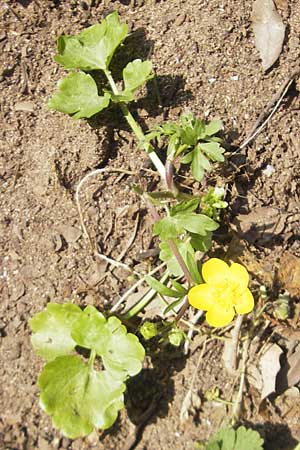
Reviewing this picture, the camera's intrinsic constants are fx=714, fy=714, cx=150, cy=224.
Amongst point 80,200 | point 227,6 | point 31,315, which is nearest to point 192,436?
point 31,315

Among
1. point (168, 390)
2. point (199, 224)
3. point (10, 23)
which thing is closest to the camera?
point (199, 224)

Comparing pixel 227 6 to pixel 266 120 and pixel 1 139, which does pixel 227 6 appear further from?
pixel 1 139

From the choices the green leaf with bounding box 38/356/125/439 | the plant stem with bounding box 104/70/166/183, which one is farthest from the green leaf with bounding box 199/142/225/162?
the green leaf with bounding box 38/356/125/439

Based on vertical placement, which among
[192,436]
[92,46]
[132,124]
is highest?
[92,46]

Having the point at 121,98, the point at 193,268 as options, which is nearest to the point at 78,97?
the point at 121,98

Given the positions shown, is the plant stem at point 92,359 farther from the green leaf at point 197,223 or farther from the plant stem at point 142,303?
the green leaf at point 197,223

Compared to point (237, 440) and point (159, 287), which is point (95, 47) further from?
point (237, 440)

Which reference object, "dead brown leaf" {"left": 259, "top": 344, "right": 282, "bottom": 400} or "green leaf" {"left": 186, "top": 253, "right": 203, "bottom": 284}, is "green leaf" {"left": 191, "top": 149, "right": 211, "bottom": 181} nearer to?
"green leaf" {"left": 186, "top": 253, "right": 203, "bottom": 284}

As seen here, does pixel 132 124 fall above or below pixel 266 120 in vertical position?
above
